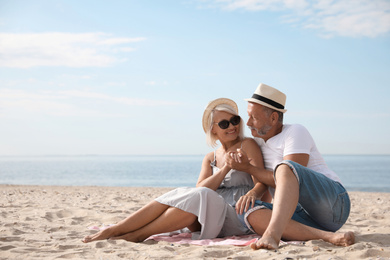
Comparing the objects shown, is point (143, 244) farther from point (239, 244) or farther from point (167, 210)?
point (239, 244)

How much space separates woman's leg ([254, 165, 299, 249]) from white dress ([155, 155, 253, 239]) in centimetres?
75

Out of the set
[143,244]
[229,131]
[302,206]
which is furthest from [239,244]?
[229,131]

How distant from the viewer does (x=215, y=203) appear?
4004mm

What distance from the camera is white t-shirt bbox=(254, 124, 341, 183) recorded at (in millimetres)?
3939

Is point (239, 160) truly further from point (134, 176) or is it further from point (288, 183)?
point (134, 176)

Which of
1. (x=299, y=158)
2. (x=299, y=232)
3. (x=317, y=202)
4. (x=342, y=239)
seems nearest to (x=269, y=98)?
(x=299, y=158)

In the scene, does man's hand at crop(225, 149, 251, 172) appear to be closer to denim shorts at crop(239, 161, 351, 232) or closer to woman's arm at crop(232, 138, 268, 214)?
woman's arm at crop(232, 138, 268, 214)

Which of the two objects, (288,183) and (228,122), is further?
(228,122)

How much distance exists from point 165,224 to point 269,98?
1.66m

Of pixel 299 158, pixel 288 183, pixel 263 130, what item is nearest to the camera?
pixel 288 183

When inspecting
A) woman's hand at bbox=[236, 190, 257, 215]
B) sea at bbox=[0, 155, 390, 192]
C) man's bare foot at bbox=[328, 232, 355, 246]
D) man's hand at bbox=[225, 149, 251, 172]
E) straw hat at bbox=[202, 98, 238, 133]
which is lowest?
sea at bbox=[0, 155, 390, 192]

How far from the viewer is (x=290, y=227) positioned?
375cm

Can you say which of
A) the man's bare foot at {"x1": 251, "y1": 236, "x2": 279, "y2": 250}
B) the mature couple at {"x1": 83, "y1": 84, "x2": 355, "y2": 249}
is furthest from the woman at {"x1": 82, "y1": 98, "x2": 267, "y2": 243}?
the man's bare foot at {"x1": 251, "y1": 236, "x2": 279, "y2": 250}

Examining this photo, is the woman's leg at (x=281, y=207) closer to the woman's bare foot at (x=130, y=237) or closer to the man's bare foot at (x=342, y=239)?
the man's bare foot at (x=342, y=239)
